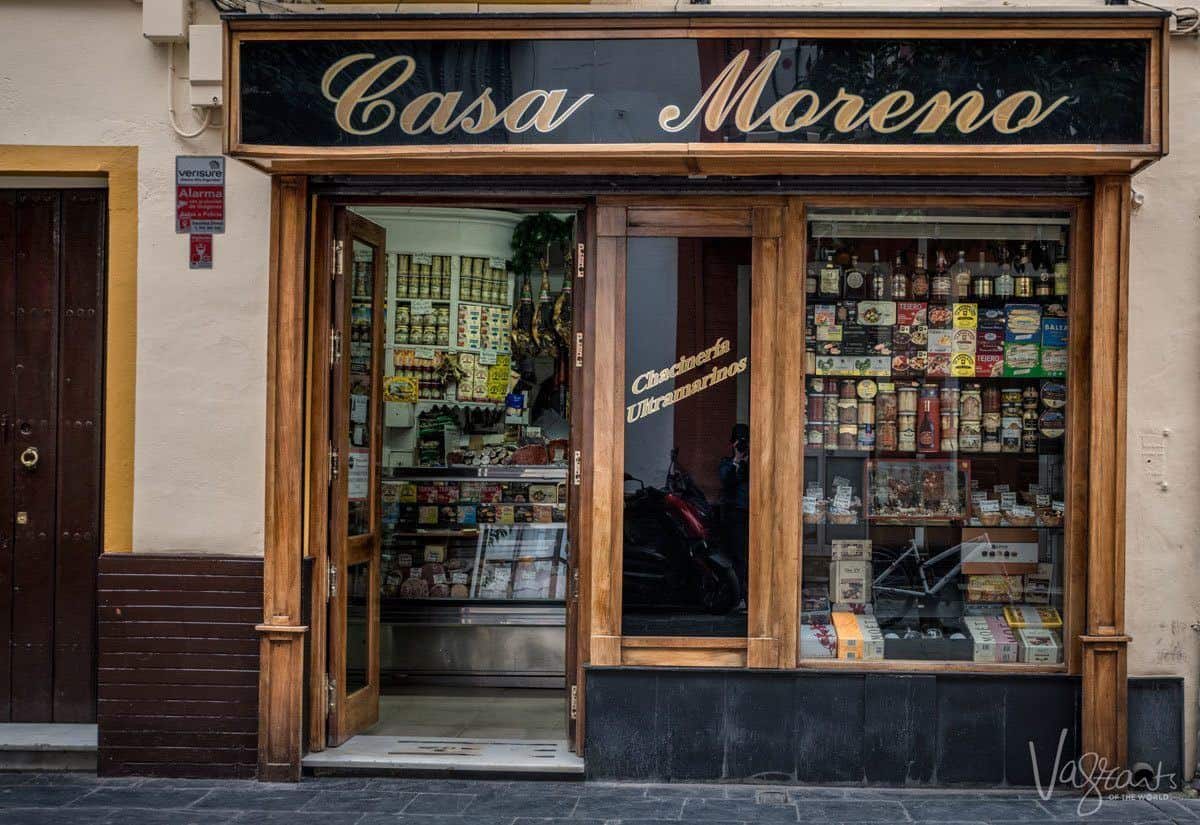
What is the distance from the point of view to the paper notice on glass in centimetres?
722

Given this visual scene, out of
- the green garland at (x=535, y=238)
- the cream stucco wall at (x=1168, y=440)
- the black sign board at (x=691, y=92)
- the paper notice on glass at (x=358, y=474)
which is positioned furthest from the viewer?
the green garland at (x=535, y=238)

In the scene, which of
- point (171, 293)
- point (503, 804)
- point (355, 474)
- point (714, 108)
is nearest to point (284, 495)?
point (355, 474)

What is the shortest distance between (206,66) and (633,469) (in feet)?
9.94

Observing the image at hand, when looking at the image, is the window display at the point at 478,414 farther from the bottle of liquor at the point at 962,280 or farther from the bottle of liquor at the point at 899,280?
the bottle of liquor at the point at 962,280

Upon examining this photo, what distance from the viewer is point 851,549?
6.96 m

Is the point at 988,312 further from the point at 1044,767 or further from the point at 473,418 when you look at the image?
the point at 473,418

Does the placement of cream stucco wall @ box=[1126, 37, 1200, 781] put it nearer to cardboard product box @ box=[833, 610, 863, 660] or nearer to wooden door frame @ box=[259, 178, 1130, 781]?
wooden door frame @ box=[259, 178, 1130, 781]

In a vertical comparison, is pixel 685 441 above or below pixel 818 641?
above

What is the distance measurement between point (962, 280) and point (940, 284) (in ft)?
0.38

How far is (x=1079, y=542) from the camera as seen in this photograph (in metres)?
6.67

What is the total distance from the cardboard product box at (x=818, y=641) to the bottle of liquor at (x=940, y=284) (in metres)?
1.85

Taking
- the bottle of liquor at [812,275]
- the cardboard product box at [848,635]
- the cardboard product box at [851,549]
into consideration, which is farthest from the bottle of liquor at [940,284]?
the cardboard product box at [848,635]

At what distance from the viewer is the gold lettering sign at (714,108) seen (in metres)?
6.27

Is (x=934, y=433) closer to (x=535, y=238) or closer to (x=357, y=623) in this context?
(x=357, y=623)
